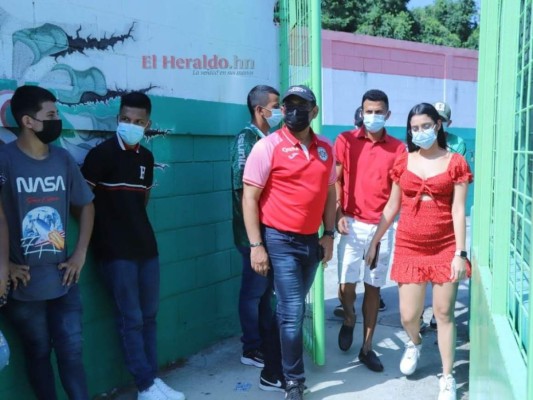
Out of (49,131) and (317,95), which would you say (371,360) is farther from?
(49,131)

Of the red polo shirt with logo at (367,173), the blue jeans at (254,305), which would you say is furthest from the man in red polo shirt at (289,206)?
the red polo shirt with logo at (367,173)

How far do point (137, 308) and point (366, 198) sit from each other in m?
1.76

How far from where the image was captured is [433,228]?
3.47m

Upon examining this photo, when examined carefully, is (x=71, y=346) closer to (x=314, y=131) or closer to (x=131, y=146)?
(x=131, y=146)

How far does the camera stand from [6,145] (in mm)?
2742

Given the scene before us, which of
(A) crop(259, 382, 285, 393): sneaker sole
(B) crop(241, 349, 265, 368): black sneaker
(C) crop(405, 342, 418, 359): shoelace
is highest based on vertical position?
(C) crop(405, 342, 418, 359): shoelace

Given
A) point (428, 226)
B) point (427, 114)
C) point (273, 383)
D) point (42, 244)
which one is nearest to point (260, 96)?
point (427, 114)

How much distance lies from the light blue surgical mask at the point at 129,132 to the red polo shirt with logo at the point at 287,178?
664 millimetres

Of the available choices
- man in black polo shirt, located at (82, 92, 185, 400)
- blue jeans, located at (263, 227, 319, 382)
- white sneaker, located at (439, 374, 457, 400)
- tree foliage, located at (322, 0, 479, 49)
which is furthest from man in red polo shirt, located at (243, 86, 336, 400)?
tree foliage, located at (322, 0, 479, 49)

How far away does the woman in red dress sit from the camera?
3.41 meters

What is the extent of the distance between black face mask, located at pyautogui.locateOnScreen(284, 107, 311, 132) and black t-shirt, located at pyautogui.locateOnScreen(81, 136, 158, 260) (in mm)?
926

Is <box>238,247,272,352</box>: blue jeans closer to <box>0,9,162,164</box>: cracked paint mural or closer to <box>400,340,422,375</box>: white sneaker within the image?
<box>400,340,422,375</box>: white sneaker

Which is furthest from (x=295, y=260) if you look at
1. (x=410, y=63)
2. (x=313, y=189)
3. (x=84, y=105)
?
(x=410, y=63)

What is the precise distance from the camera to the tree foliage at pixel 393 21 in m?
18.0
